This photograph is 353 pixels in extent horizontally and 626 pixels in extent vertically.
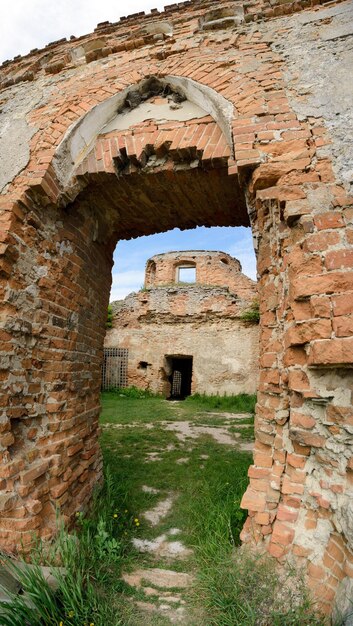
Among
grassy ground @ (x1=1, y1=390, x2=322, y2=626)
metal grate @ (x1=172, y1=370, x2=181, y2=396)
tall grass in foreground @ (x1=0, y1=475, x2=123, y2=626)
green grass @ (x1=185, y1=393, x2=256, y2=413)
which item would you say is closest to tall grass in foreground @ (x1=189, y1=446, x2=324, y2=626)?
grassy ground @ (x1=1, y1=390, x2=322, y2=626)

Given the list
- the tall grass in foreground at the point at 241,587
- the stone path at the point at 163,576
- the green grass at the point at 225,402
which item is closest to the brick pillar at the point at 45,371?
the stone path at the point at 163,576

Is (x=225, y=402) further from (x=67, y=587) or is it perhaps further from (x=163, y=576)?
(x=67, y=587)

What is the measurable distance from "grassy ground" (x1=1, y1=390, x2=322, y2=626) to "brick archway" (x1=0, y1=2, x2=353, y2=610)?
0.22m

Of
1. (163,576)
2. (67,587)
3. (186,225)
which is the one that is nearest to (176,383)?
(186,225)

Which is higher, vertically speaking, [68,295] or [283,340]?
[68,295]

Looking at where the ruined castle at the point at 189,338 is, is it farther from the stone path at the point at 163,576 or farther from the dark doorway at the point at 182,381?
the stone path at the point at 163,576

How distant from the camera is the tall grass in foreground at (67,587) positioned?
1647mm

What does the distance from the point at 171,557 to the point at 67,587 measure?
3.18 feet

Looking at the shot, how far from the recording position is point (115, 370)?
13914 millimetres

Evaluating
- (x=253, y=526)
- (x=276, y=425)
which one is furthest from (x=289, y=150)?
(x=253, y=526)

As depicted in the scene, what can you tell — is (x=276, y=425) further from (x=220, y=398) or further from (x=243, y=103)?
(x=220, y=398)

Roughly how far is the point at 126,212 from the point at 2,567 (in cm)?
315

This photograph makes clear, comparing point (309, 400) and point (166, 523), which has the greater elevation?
point (309, 400)

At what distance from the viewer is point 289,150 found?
7.27 ft
